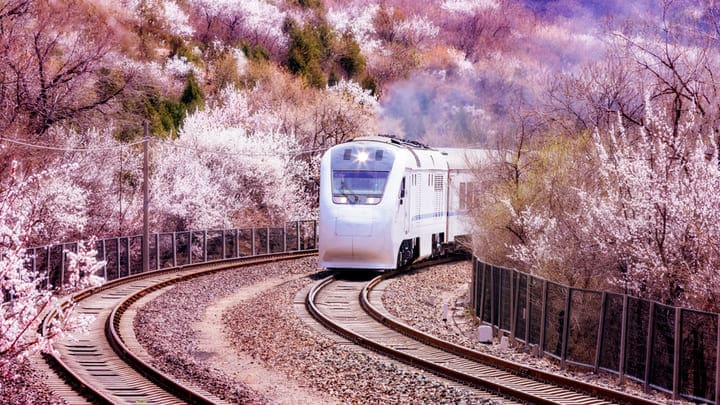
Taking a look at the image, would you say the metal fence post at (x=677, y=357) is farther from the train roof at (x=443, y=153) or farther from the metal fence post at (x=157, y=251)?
the metal fence post at (x=157, y=251)

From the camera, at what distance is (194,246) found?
40000mm

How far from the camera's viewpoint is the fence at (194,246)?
32.0 m

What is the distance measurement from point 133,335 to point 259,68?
6584cm

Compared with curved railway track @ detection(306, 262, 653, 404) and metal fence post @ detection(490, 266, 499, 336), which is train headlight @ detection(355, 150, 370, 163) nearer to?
curved railway track @ detection(306, 262, 653, 404)

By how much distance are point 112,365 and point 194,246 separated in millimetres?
23944

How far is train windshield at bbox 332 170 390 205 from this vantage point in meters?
27.1

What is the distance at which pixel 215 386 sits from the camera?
1440 centimetres

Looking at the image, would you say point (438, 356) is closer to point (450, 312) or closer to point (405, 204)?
point (450, 312)

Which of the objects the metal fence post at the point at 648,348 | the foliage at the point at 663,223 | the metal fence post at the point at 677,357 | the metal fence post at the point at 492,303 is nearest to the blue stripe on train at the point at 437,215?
the metal fence post at the point at 492,303

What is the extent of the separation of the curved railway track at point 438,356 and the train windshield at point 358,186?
258 centimetres

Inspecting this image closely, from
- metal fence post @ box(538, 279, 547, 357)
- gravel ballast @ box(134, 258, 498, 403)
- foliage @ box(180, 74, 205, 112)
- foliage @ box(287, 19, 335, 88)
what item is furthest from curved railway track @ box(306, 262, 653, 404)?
foliage @ box(287, 19, 335, 88)

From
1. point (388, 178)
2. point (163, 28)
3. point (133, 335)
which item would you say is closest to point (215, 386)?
point (133, 335)

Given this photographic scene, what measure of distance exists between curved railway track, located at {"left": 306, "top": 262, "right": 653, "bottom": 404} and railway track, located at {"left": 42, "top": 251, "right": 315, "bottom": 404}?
3751 millimetres

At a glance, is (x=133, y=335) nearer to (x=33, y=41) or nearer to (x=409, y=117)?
(x=33, y=41)
